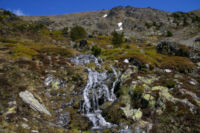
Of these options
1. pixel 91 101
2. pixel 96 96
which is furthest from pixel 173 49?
pixel 91 101

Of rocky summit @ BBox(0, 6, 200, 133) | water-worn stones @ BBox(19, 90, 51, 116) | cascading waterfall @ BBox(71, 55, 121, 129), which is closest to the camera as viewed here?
rocky summit @ BBox(0, 6, 200, 133)

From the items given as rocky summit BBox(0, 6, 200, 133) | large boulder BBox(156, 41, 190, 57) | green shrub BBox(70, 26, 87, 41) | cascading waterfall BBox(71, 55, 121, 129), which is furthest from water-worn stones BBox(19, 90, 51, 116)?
green shrub BBox(70, 26, 87, 41)

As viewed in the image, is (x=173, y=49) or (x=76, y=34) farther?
(x=76, y=34)

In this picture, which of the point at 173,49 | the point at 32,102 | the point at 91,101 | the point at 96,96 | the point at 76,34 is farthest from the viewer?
the point at 76,34

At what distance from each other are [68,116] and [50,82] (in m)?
7.88

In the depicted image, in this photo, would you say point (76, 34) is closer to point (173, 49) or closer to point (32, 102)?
point (173, 49)

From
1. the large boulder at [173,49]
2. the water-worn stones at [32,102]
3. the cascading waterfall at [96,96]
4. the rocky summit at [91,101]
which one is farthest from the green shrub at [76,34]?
the water-worn stones at [32,102]

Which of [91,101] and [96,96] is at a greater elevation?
[96,96]

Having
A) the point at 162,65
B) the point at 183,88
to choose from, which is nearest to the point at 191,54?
the point at 162,65

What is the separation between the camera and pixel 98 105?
18281mm

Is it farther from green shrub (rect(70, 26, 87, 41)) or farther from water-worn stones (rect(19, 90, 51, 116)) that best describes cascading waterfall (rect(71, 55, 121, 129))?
green shrub (rect(70, 26, 87, 41))

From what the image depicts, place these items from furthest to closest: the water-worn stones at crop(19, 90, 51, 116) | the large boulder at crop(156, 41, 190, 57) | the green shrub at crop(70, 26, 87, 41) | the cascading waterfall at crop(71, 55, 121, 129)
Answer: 1. the green shrub at crop(70, 26, 87, 41)
2. the large boulder at crop(156, 41, 190, 57)
3. the cascading waterfall at crop(71, 55, 121, 129)
4. the water-worn stones at crop(19, 90, 51, 116)

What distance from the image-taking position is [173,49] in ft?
143

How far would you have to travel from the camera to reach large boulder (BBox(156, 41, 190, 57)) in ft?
134
